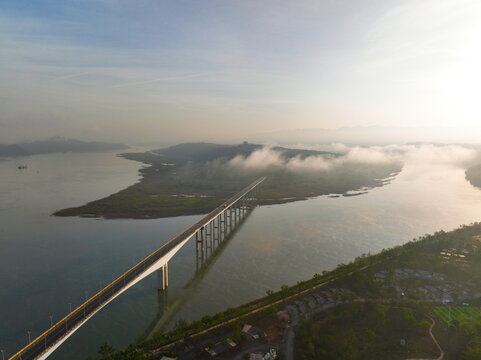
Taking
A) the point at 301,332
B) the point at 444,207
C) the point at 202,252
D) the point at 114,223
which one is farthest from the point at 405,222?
the point at 114,223

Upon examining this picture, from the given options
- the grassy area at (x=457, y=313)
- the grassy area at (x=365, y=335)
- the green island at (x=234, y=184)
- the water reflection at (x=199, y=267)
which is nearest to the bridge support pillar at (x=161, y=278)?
the water reflection at (x=199, y=267)

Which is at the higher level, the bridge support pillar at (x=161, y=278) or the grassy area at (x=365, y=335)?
the bridge support pillar at (x=161, y=278)

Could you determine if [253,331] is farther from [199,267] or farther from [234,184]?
[234,184]

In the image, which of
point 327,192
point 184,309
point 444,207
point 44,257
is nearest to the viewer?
point 184,309

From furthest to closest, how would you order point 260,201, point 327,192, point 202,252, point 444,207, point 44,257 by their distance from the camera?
point 327,192, point 260,201, point 444,207, point 202,252, point 44,257

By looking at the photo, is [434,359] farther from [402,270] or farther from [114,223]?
[114,223]

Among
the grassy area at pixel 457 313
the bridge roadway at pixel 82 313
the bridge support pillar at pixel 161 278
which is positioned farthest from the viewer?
the bridge support pillar at pixel 161 278

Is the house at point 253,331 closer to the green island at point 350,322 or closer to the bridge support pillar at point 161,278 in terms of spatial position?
the green island at point 350,322
